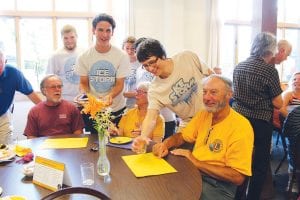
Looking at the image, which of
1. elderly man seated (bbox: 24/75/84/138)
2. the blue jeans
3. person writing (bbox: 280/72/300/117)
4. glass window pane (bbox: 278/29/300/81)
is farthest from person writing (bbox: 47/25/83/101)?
glass window pane (bbox: 278/29/300/81)

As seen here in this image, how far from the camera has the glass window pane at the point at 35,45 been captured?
4.68 metres

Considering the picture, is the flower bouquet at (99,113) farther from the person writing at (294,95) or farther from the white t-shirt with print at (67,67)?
the person writing at (294,95)

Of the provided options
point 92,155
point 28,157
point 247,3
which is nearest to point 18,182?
point 28,157

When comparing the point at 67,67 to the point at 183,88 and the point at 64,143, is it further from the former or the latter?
the point at 183,88

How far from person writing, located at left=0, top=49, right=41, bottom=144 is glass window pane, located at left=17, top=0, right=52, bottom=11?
2.23m

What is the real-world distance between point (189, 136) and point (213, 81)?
38 cm

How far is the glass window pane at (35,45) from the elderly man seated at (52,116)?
7.66 feet

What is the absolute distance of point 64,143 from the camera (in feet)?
6.74

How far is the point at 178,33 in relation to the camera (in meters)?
4.94

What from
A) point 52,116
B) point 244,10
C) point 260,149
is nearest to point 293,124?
point 260,149

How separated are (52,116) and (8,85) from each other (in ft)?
1.68

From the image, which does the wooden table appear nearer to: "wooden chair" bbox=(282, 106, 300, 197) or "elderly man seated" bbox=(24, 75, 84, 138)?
"elderly man seated" bbox=(24, 75, 84, 138)

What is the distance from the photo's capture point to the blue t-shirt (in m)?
2.63

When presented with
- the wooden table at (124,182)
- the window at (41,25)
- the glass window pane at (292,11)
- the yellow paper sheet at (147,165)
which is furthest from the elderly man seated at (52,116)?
the glass window pane at (292,11)
